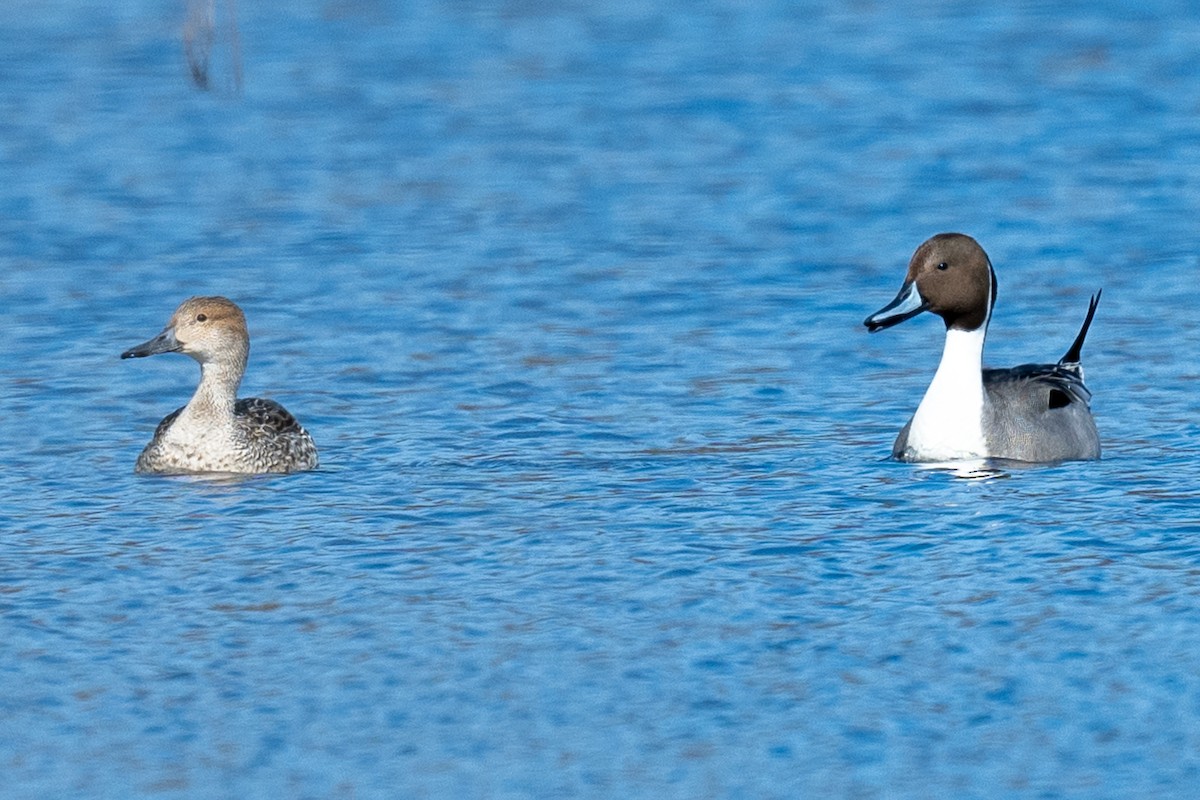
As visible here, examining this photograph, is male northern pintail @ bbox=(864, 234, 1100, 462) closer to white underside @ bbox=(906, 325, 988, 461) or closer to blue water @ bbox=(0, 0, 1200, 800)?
white underside @ bbox=(906, 325, 988, 461)

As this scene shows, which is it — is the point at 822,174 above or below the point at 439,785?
above

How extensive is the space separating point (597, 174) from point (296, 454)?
7.39 m

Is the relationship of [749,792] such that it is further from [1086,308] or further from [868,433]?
[1086,308]

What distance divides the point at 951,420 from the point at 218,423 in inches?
138

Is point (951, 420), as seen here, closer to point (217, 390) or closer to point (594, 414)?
point (594, 414)

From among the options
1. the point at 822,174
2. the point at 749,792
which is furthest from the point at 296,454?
the point at 822,174

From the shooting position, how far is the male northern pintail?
1056 centimetres

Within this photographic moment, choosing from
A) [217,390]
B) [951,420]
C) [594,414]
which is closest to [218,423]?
[217,390]

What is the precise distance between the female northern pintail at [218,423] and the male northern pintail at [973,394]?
9.32ft

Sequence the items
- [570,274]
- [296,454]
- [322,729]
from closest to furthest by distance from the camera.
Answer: [322,729], [296,454], [570,274]

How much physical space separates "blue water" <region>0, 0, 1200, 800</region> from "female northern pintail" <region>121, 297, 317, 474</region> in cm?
23

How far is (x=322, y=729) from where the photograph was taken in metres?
7.21

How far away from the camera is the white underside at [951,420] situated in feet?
34.6

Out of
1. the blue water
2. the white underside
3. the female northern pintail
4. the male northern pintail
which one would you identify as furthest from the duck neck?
the white underside
